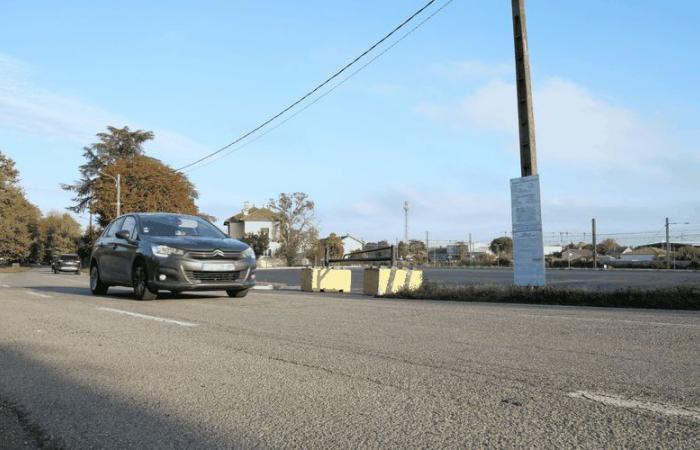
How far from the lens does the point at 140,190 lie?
50969 mm

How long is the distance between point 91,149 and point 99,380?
72932mm

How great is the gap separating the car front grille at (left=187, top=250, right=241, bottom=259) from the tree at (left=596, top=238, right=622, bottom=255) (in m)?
50.7

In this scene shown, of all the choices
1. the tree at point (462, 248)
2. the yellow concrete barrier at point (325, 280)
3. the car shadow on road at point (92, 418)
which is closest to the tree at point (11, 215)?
the tree at point (462, 248)

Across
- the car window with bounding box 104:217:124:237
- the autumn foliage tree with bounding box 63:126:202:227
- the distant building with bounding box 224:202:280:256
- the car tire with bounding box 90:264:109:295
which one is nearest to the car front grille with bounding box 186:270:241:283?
the car window with bounding box 104:217:124:237

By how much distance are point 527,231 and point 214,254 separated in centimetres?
753

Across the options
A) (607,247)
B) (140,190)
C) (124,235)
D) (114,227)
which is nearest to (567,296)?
(124,235)

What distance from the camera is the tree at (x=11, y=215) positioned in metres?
61.5

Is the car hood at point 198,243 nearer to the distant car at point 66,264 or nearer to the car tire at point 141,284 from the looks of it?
the car tire at point 141,284

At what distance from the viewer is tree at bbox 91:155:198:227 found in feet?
161

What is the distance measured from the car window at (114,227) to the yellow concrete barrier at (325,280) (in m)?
5.86

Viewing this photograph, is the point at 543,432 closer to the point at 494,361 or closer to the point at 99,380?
the point at 494,361

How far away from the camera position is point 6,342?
19.0ft

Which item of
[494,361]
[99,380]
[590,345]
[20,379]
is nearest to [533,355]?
[494,361]

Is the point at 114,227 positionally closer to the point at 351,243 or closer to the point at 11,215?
the point at 11,215
